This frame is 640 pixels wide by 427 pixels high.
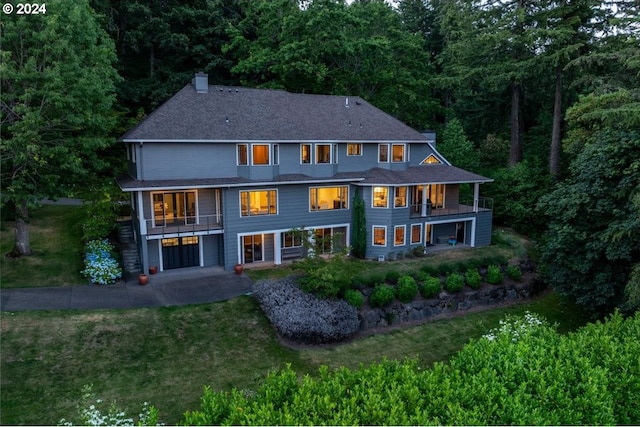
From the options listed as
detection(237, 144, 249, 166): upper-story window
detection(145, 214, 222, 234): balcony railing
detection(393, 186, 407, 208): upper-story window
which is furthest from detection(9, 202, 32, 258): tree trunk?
detection(393, 186, 407, 208): upper-story window

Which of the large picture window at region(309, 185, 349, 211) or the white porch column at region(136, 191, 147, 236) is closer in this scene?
the white porch column at region(136, 191, 147, 236)

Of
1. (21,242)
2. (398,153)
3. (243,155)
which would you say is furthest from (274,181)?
(21,242)

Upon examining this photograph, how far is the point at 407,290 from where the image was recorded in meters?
21.0

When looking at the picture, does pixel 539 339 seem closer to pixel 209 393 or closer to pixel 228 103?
pixel 209 393

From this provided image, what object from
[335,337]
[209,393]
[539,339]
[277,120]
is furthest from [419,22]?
[209,393]

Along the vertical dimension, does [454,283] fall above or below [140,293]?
below

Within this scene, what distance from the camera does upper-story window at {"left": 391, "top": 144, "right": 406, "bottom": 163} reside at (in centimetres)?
2891

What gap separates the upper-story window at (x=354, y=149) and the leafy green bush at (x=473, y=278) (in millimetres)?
10212

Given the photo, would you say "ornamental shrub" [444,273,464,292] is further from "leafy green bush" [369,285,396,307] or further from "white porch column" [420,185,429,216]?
"white porch column" [420,185,429,216]

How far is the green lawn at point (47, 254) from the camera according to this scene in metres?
20.8

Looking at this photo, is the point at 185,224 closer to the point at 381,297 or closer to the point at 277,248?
the point at 277,248

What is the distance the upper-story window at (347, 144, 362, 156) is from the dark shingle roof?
2.00 feet

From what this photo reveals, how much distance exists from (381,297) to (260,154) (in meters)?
10.8

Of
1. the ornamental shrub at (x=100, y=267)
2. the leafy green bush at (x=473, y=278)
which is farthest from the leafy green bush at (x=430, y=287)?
the ornamental shrub at (x=100, y=267)
